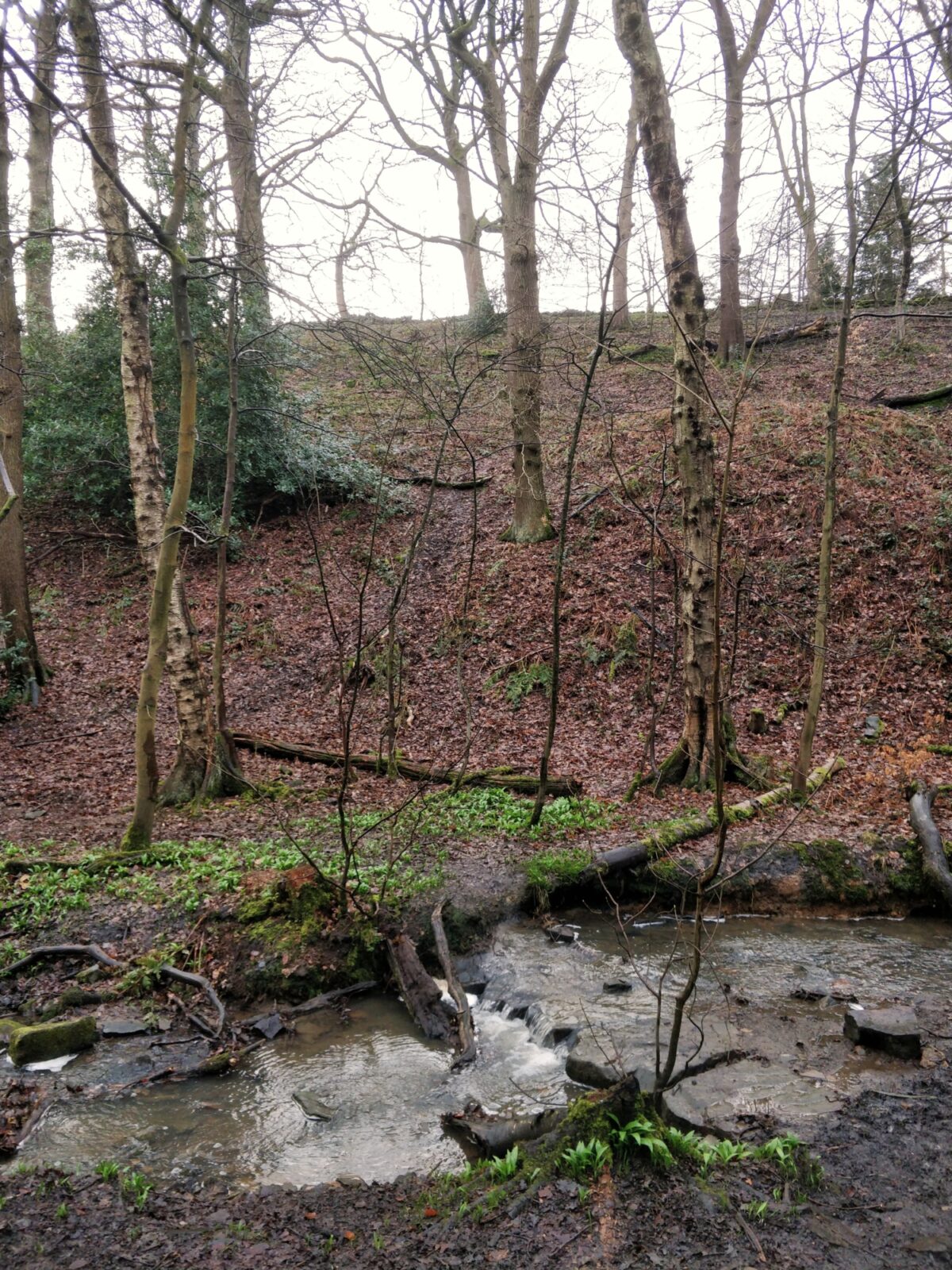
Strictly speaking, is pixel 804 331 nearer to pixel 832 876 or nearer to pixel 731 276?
pixel 731 276

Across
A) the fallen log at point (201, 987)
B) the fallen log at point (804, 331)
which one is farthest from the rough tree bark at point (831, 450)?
the fallen log at point (804, 331)

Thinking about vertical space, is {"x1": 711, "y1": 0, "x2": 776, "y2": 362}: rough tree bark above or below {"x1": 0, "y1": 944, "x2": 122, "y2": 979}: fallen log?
above

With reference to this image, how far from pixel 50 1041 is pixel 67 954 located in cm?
101

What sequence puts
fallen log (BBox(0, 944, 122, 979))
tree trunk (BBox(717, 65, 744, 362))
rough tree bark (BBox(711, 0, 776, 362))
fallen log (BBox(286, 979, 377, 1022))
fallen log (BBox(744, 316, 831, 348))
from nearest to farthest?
fallen log (BBox(286, 979, 377, 1022)), fallen log (BBox(0, 944, 122, 979)), rough tree bark (BBox(711, 0, 776, 362)), tree trunk (BBox(717, 65, 744, 362)), fallen log (BBox(744, 316, 831, 348))

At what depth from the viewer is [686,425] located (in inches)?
351

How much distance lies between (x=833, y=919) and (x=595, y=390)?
1268 centimetres

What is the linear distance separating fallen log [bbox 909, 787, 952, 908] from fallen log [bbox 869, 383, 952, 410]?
11663mm

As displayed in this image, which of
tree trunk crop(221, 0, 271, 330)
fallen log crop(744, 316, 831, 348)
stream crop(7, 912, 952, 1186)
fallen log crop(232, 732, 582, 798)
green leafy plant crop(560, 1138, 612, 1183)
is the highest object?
fallen log crop(744, 316, 831, 348)

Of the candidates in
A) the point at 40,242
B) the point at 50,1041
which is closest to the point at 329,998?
the point at 50,1041

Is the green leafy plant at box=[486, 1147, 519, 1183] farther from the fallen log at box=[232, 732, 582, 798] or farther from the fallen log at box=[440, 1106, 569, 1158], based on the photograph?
the fallen log at box=[232, 732, 582, 798]

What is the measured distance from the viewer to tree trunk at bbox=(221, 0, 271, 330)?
7.15m

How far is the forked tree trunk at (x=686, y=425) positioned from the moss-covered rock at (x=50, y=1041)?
237 inches

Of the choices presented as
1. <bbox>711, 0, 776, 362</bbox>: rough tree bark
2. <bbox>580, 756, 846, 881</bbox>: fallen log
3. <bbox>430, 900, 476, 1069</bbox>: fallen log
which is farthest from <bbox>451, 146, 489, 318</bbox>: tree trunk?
<bbox>430, 900, 476, 1069</bbox>: fallen log

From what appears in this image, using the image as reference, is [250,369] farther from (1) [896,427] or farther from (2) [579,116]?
(1) [896,427]
